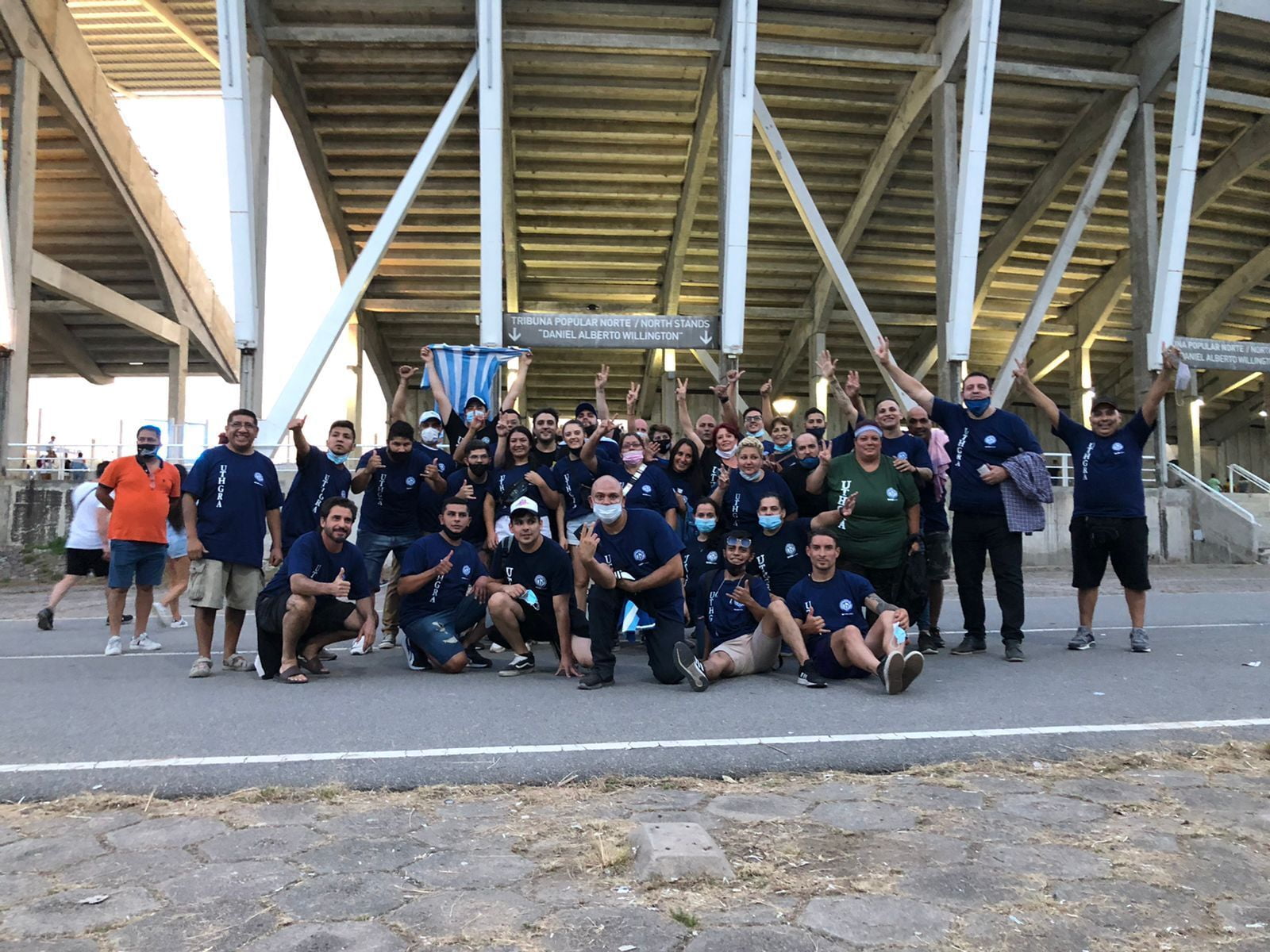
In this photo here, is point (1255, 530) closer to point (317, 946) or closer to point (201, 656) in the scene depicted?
point (201, 656)

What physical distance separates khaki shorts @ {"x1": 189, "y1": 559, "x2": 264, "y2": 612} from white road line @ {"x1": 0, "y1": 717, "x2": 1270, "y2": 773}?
2231 mm

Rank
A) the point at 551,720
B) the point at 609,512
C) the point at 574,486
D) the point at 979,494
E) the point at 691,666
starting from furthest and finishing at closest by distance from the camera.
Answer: the point at 574,486 < the point at 979,494 < the point at 609,512 < the point at 691,666 < the point at 551,720

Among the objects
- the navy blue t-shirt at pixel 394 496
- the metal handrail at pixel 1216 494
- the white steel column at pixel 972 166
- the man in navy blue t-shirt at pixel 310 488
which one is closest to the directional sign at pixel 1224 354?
the metal handrail at pixel 1216 494

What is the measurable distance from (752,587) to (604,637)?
0.97 m

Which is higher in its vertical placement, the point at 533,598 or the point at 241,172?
the point at 241,172

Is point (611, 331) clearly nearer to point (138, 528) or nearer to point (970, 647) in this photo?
point (138, 528)

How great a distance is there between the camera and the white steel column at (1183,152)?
1652cm

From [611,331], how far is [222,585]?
34.5 ft

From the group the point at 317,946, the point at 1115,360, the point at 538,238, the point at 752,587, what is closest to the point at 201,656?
the point at 752,587

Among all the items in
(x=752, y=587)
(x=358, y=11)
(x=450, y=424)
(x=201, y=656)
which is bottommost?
(x=201, y=656)

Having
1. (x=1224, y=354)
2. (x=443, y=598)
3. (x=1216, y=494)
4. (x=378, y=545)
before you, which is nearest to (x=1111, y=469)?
(x=443, y=598)

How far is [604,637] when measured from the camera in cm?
562

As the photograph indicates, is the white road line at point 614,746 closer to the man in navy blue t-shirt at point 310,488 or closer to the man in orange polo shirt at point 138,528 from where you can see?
the man in navy blue t-shirt at point 310,488

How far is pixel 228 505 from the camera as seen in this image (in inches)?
243
